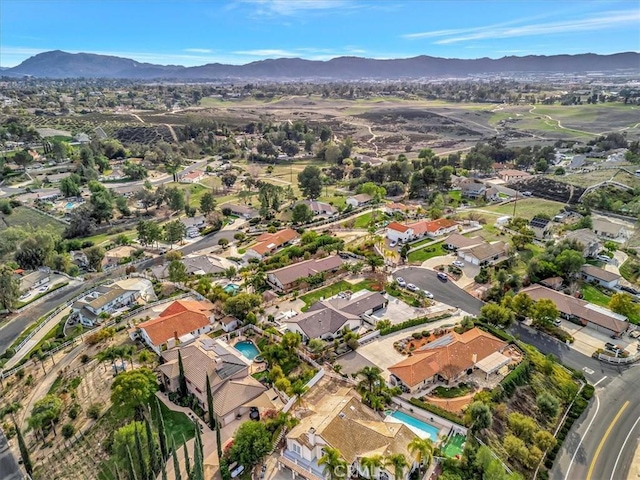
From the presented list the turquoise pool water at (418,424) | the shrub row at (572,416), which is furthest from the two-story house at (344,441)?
the shrub row at (572,416)

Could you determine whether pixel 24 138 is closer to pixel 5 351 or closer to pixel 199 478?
pixel 5 351

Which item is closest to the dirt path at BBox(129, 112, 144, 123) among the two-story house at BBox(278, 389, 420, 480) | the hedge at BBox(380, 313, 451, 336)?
the hedge at BBox(380, 313, 451, 336)

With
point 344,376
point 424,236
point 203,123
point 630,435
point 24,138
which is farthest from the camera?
point 203,123

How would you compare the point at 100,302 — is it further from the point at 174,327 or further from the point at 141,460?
the point at 141,460

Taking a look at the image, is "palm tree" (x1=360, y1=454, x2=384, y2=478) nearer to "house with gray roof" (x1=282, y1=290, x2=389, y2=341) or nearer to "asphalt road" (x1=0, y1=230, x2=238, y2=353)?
"house with gray roof" (x1=282, y1=290, x2=389, y2=341)

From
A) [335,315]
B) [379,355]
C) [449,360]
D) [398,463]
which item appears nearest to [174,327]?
[335,315]

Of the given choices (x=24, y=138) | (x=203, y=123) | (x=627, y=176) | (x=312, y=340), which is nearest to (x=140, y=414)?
(x=312, y=340)

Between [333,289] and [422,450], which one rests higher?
[422,450]
